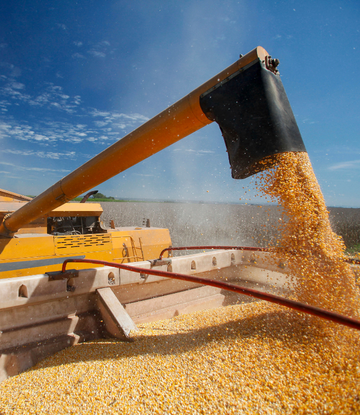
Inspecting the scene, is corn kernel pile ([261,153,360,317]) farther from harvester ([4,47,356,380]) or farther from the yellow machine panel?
the yellow machine panel

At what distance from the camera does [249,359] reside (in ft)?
6.30

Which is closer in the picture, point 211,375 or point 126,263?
point 211,375

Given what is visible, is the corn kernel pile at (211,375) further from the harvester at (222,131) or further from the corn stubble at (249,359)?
the harvester at (222,131)

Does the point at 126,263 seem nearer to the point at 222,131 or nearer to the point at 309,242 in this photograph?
the point at 222,131

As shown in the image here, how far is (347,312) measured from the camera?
2.13m

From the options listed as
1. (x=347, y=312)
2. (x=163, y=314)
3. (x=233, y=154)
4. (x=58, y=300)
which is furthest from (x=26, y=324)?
(x=347, y=312)

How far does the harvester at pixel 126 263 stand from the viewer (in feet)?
6.63

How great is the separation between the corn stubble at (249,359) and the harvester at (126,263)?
0.33m

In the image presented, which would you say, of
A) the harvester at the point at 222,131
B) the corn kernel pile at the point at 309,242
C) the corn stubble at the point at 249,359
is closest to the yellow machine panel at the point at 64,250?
the harvester at the point at 222,131

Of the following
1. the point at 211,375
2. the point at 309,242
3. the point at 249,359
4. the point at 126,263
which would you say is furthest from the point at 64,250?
the point at 309,242

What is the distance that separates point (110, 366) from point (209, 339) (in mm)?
897

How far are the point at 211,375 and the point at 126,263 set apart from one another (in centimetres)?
184

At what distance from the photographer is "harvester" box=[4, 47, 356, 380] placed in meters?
2.02

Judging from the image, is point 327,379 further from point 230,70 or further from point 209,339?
point 230,70
